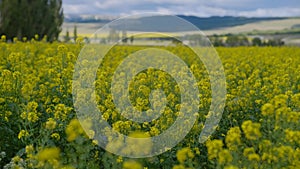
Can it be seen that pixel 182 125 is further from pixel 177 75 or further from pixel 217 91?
pixel 177 75

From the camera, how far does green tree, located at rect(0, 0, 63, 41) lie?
61.9 feet

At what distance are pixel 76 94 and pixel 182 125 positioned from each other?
1.33 metres

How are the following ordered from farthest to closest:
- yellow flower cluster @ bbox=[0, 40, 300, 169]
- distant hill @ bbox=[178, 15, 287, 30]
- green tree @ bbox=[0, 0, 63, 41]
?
distant hill @ bbox=[178, 15, 287, 30] < green tree @ bbox=[0, 0, 63, 41] < yellow flower cluster @ bbox=[0, 40, 300, 169]


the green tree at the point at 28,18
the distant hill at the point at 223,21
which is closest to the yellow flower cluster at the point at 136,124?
the green tree at the point at 28,18

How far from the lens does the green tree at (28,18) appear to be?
18859 mm

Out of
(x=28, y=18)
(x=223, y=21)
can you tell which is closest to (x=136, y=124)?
(x=28, y=18)

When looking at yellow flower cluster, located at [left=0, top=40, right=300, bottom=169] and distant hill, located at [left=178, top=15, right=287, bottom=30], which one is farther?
distant hill, located at [left=178, top=15, right=287, bottom=30]

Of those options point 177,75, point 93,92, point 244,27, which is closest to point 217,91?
point 177,75

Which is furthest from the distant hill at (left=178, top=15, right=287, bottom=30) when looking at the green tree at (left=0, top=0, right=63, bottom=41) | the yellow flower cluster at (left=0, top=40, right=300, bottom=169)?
the yellow flower cluster at (left=0, top=40, right=300, bottom=169)

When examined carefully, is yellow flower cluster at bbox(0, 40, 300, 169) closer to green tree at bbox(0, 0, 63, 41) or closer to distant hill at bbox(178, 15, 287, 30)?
green tree at bbox(0, 0, 63, 41)

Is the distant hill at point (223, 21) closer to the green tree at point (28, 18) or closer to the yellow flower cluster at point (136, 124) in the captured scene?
the green tree at point (28, 18)

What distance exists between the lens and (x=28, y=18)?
64.8ft

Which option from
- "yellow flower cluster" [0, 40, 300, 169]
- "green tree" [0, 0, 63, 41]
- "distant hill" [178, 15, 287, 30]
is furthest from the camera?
"distant hill" [178, 15, 287, 30]

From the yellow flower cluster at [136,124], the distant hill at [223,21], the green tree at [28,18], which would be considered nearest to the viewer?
the yellow flower cluster at [136,124]
